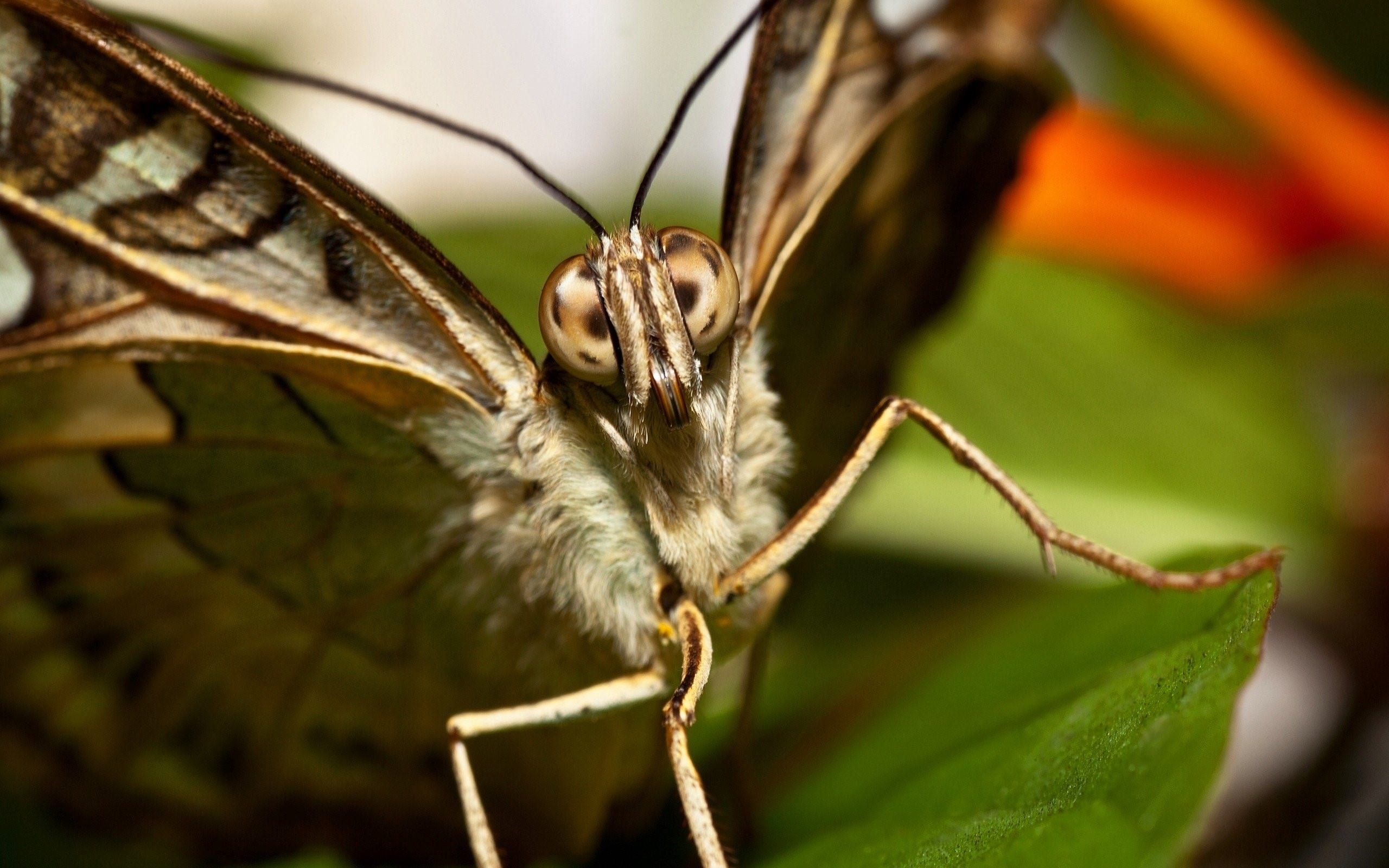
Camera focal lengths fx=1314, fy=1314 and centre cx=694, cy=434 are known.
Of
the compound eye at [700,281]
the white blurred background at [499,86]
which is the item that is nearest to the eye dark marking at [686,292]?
the compound eye at [700,281]

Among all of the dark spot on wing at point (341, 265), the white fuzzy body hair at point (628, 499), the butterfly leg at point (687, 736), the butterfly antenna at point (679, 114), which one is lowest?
the butterfly leg at point (687, 736)

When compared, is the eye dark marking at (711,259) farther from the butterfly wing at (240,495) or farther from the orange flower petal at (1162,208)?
the orange flower petal at (1162,208)

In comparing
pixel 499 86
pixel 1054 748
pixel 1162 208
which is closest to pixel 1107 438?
pixel 1162 208

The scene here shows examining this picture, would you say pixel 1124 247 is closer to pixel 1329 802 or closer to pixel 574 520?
pixel 1329 802

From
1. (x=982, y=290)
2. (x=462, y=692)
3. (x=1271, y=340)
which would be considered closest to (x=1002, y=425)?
(x=982, y=290)

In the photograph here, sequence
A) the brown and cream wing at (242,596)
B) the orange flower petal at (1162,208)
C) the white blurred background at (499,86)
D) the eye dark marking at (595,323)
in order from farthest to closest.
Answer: the white blurred background at (499,86), the orange flower petal at (1162,208), the brown and cream wing at (242,596), the eye dark marking at (595,323)
